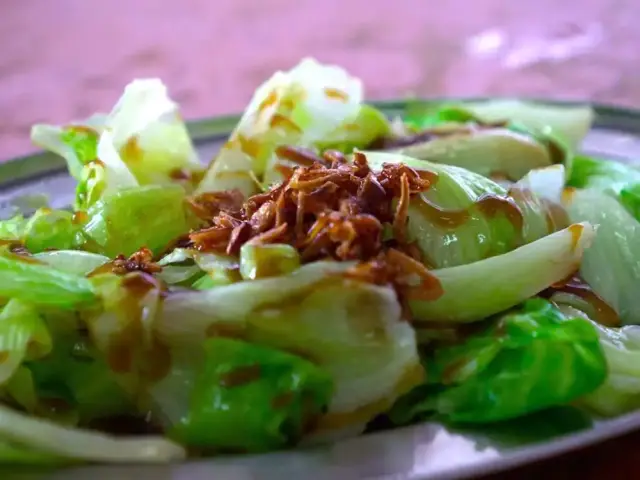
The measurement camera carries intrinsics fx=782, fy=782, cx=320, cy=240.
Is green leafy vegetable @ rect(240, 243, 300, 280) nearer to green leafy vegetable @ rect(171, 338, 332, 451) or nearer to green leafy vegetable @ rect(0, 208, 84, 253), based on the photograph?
green leafy vegetable @ rect(171, 338, 332, 451)

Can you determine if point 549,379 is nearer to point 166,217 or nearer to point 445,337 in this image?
point 445,337

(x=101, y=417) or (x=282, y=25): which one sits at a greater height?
(x=101, y=417)

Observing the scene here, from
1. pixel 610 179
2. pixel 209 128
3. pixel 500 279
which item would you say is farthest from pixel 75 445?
pixel 209 128

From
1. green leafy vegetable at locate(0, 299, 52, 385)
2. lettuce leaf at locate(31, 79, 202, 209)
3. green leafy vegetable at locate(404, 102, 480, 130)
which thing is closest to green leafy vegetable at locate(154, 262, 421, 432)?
green leafy vegetable at locate(0, 299, 52, 385)

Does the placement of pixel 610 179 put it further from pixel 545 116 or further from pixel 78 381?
pixel 78 381

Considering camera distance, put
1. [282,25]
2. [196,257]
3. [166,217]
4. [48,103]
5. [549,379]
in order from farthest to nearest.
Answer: [282,25] → [48,103] → [166,217] → [196,257] → [549,379]

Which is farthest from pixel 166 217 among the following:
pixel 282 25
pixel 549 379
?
pixel 282 25

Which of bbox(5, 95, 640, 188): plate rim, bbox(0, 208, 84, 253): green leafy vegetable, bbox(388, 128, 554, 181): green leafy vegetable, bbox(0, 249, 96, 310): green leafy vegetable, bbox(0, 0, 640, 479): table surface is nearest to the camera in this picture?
bbox(0, 249, 96, 310): green leafy vegetable

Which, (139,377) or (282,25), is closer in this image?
(139,377)
